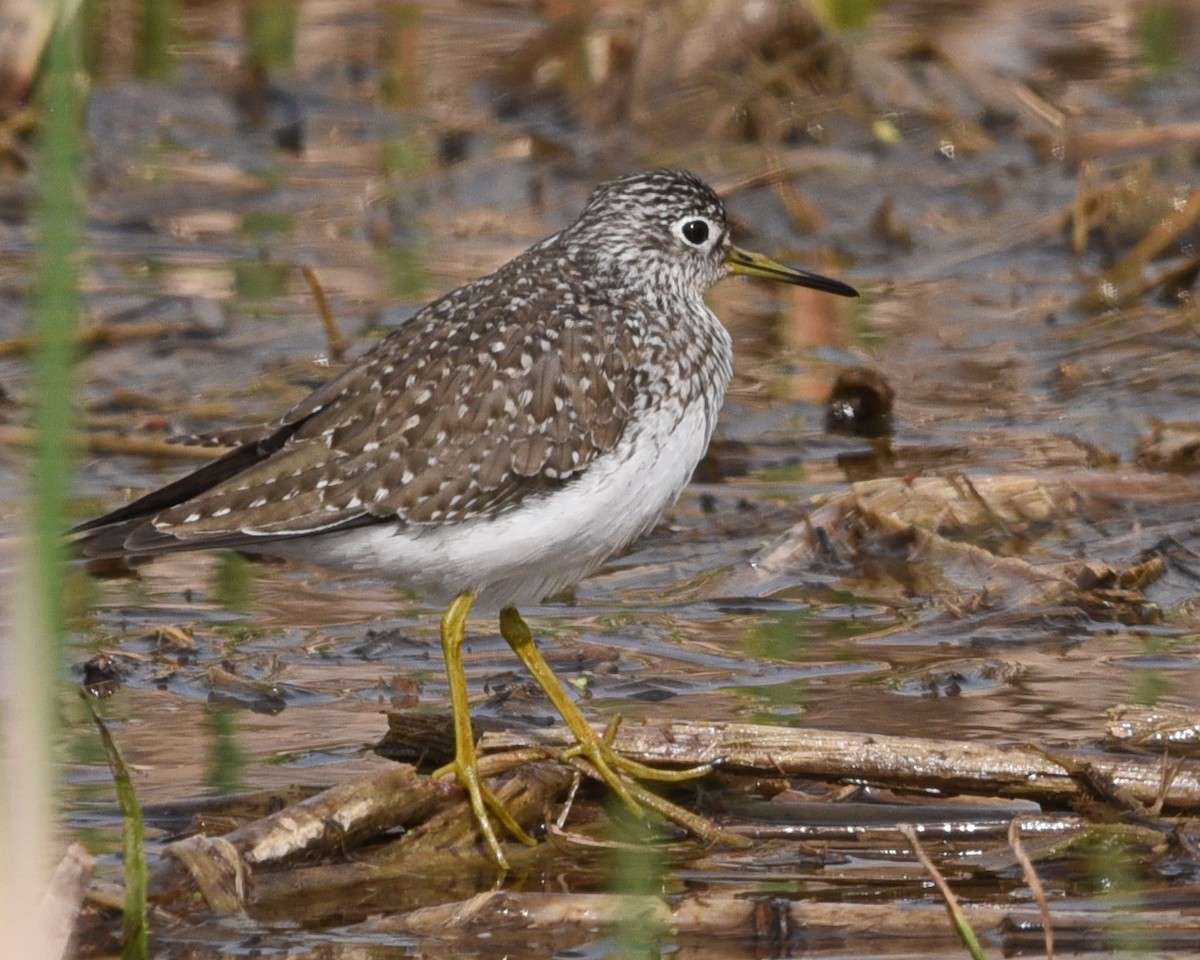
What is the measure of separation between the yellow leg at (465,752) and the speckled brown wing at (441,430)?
0.34 m

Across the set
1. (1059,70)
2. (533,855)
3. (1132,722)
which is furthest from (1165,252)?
(533,855)

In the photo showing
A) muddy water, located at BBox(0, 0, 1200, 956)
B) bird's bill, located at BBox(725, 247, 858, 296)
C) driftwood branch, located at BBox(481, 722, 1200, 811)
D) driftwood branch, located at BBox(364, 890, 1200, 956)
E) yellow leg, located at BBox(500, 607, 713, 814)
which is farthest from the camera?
bird's bill, located at BBox(725, 247, 858, 296)

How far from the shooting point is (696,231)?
7.79 meters

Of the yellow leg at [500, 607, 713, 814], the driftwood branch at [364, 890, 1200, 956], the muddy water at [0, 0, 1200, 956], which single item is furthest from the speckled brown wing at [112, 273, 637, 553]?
the driftwood branch at [364, 890, 1200, 956]

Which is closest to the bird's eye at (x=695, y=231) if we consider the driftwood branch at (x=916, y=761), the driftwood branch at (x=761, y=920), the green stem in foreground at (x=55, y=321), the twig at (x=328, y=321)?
the driftwood branch at (x=916, y=761)

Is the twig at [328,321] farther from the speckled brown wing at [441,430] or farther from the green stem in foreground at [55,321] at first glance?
the green stem in foreground at [55,321]

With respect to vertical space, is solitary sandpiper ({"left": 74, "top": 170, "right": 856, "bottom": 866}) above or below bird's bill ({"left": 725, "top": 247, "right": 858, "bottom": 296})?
below

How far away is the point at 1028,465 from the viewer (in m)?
9.54

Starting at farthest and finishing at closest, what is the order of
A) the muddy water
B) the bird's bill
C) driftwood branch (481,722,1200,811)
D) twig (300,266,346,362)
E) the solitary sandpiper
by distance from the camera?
twig (300,266,346,362)
the bird's bill
the muddy water
the solitary sandpiper
driftwood branch (481,722,1200,811)

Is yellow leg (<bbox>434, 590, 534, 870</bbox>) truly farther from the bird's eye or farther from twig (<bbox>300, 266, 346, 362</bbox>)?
twig (<bbox>300, 266, 346, 362</bbox>)

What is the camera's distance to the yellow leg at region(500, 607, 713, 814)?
6.16 m

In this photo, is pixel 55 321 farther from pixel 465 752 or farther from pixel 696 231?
pixel 696 231

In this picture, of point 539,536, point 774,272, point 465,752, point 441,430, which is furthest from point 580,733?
point 774,272

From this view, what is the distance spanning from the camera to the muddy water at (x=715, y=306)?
7.16m
